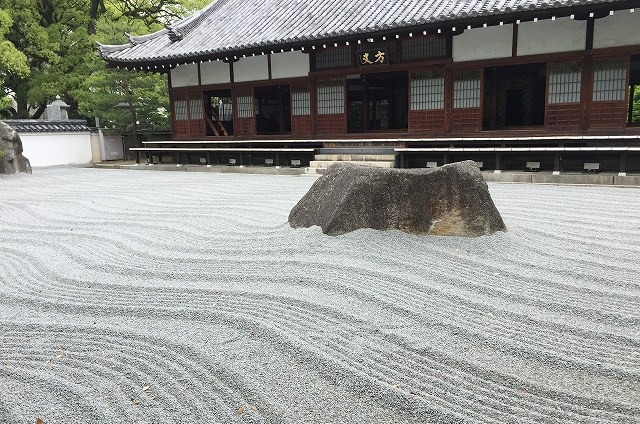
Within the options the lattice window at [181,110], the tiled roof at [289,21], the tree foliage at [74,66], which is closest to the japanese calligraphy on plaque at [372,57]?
the tiled roof at [289,21]

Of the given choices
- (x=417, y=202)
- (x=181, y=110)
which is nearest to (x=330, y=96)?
(x=181, y=110)

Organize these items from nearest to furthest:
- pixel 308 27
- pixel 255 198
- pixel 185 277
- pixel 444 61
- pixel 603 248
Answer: pixel 185 277
pixel 603 248
pixel 255 198
pixel 444 61
pixel 308 27

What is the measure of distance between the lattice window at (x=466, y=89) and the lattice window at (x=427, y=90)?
40 centimetres

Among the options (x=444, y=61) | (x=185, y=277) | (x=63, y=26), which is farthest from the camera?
(x=63, y=26)

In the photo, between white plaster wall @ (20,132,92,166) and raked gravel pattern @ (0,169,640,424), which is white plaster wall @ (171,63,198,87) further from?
raked gravel pattern @ (0,169,640,424)

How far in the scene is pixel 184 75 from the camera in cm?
1867

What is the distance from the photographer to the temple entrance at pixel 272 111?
2062 cm

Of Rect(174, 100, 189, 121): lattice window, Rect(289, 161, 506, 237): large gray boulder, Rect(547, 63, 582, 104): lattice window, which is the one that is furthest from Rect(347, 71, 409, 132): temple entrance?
Rect(289, 161, 506, 237): large gray boulder

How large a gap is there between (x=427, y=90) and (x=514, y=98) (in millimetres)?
6208

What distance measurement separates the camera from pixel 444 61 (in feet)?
44.4

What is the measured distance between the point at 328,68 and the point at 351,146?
2692 millimetres

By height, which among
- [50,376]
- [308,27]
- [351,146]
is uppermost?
[308,27]

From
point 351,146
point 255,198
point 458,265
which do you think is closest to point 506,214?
point 458,265

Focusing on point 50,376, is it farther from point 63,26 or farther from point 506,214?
point 63,26
